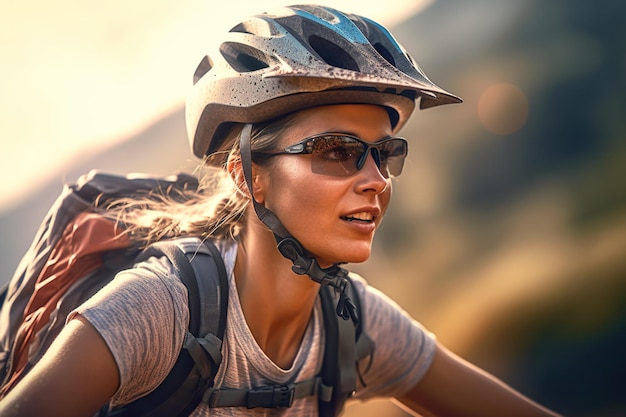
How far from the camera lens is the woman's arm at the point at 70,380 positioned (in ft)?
6.72

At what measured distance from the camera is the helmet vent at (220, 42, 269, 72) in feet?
9.50

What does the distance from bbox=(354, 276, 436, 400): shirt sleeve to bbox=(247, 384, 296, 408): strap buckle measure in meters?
0.53

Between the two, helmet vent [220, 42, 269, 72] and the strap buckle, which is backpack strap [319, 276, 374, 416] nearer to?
the strap buckle

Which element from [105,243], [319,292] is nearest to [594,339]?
[319,292]

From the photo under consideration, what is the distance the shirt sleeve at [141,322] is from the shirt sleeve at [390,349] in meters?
1.05

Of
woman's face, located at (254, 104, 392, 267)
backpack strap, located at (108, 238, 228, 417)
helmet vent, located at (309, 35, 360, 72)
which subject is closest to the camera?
backpack strap, located at (108, 238, 228, 417)

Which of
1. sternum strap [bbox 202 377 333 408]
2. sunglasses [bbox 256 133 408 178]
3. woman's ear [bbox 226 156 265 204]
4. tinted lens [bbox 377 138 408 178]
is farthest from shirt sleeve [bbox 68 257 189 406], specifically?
tinted lens [bbox 377 138 408 178]

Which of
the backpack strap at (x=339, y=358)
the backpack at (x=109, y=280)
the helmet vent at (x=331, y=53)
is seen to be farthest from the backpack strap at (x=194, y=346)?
the helmet vent at (x=331, y=53)

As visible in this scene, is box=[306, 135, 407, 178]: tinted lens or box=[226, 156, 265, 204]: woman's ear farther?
box=[226, 156, 265, 204]: woman's ear

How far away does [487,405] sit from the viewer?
3.17 m

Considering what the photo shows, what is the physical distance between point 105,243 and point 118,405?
28.4 inches

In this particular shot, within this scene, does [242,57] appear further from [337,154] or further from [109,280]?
[109,280]

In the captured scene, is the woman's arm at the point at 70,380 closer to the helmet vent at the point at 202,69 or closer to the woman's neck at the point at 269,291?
the woman's neck at the point at 269,291

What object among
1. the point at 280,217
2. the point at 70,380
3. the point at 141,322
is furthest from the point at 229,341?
the point at 70,380
